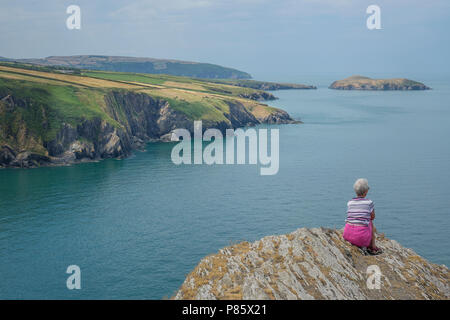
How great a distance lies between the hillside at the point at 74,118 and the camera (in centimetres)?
11938

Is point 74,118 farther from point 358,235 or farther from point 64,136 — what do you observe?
point 358,235

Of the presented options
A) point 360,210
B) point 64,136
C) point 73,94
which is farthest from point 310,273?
point 73,94

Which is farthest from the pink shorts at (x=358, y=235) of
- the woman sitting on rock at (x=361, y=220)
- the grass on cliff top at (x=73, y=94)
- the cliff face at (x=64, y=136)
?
the grass on cliff top at (x=73, y=94)

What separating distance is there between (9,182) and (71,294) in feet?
204

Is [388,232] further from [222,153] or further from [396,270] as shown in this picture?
[222,153]

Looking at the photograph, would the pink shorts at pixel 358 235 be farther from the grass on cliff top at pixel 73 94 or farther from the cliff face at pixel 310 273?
the grass on cliff top at pixel 73 94

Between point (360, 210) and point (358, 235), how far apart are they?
94.9 inches

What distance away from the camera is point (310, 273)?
2295 cm

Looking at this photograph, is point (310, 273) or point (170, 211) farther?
point (170, 211)

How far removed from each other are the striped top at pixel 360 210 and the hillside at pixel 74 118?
10862 cm

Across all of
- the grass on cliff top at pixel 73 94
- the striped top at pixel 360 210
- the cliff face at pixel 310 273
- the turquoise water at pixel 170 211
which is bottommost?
the turquoise water at pixel 170 211

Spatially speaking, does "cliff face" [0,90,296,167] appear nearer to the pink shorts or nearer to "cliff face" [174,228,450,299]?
"cliff face" [174,228,450,299]

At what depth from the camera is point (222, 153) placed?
5487 inches
